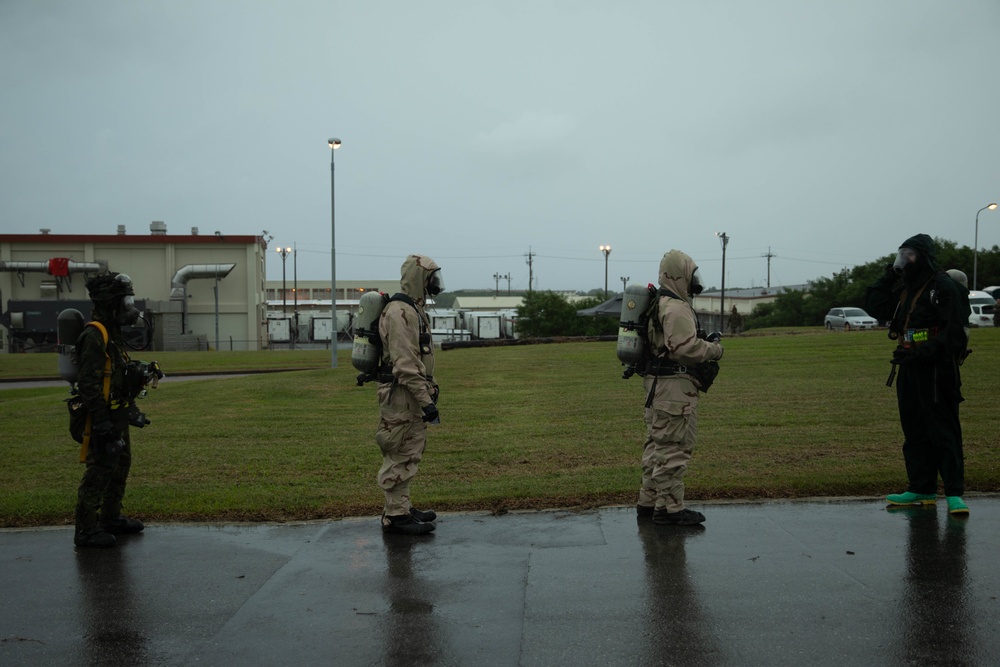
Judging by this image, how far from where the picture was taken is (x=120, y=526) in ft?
20.2

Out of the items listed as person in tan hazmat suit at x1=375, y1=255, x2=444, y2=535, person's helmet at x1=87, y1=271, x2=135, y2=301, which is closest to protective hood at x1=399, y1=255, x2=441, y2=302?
person in tan hazmat suit at x1=375, y1=255, x2=444, y2=535

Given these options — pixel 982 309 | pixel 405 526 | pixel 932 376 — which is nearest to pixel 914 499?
pixel 932 376

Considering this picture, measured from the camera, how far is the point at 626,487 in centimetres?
721

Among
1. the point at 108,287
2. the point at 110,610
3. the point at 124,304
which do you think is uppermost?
the point at 108,287

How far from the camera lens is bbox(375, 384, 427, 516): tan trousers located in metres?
6.00

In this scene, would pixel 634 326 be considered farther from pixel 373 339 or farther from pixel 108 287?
pixel 108 287

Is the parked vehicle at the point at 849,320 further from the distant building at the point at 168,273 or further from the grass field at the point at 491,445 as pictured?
the distant building at the point at 168,273

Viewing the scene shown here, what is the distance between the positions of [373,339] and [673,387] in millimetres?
2239

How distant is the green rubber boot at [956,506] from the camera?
19.6 feet

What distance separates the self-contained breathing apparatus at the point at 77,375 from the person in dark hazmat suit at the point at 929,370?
5645 millimetres

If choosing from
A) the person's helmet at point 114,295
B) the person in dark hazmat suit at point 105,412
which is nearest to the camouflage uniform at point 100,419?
the person in dark hazmat suit at point 105,412

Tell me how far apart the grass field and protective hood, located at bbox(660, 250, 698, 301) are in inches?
70.8

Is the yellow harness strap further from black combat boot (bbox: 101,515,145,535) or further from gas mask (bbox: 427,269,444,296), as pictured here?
gas mask (bbox: 427,269,444,296)

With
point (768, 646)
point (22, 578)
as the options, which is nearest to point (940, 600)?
point (768, 646)
